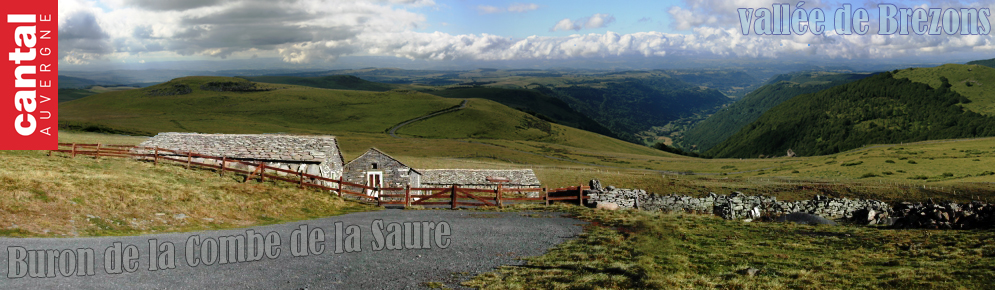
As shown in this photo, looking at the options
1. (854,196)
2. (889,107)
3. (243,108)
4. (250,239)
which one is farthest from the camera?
(889,107)

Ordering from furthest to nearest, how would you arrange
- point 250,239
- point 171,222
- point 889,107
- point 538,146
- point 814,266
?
point 889,107, point 538,146, point 171,222, point 250,239, point 814,266

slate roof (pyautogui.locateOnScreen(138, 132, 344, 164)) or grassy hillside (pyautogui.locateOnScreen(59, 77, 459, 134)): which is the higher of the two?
grassy hillside (pyautogui.locateOnScreen(59, 77, 459, 134))

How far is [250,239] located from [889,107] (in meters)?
244

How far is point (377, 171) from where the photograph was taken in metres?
44.6

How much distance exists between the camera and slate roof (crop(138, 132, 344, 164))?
36344mm

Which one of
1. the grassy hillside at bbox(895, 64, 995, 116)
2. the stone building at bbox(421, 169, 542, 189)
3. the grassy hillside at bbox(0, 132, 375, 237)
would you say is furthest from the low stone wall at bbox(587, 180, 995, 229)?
the grassy hillside at bbox(895, 64, 995, 116)

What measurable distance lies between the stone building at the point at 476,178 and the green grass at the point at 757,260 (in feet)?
85.1

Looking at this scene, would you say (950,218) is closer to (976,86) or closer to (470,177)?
(470,177)

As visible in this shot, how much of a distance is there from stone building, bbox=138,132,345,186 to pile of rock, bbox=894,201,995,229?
3503 cm

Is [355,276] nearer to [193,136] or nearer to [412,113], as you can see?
[193,136]

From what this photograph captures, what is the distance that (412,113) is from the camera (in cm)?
18788

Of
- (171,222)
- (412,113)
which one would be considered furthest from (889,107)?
(171,222)

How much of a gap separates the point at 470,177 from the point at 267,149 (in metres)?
19.3

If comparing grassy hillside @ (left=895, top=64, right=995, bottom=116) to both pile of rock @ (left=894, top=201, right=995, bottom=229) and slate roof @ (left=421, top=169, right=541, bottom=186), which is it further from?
pile of rock @ (left=894, top=201, right=995, bottom=229)
